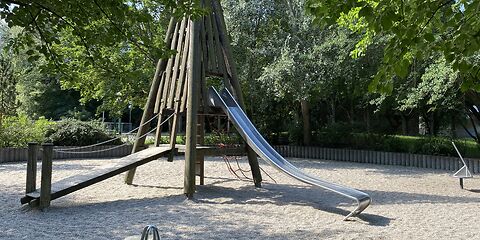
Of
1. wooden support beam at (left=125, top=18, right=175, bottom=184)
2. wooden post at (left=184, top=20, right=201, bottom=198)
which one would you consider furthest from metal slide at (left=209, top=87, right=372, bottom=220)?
wooden support beam at (left=125, top=18, right=175, bottom=184)

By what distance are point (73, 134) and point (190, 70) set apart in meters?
11.3

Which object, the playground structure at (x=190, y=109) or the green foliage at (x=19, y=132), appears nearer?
the playground structure at (x=190, y=109)

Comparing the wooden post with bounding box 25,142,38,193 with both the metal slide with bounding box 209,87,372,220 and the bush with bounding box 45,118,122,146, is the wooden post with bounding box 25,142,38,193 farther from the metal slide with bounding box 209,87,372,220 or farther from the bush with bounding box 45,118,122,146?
the bush with bounding box 45,118,122,146

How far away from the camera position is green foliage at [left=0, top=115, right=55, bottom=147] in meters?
16.2

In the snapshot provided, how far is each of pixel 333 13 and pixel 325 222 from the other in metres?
3.94

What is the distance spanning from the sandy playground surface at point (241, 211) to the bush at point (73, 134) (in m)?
6.44

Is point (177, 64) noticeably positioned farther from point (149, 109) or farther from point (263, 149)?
point (263, 149)

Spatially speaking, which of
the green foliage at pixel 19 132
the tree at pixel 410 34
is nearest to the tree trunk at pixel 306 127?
the green foliage at pixel 19 132

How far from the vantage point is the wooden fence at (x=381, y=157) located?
15.6 metres

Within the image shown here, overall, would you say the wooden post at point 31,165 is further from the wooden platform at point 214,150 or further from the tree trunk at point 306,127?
the tree trunk at point 306,127

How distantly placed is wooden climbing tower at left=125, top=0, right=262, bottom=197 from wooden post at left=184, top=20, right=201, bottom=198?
0.02 m

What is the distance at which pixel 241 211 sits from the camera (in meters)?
7.55

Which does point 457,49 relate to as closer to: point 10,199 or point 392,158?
point 10,199

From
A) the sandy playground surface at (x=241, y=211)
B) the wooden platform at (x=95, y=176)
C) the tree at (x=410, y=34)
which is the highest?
the tree at (x=410, y=34)
